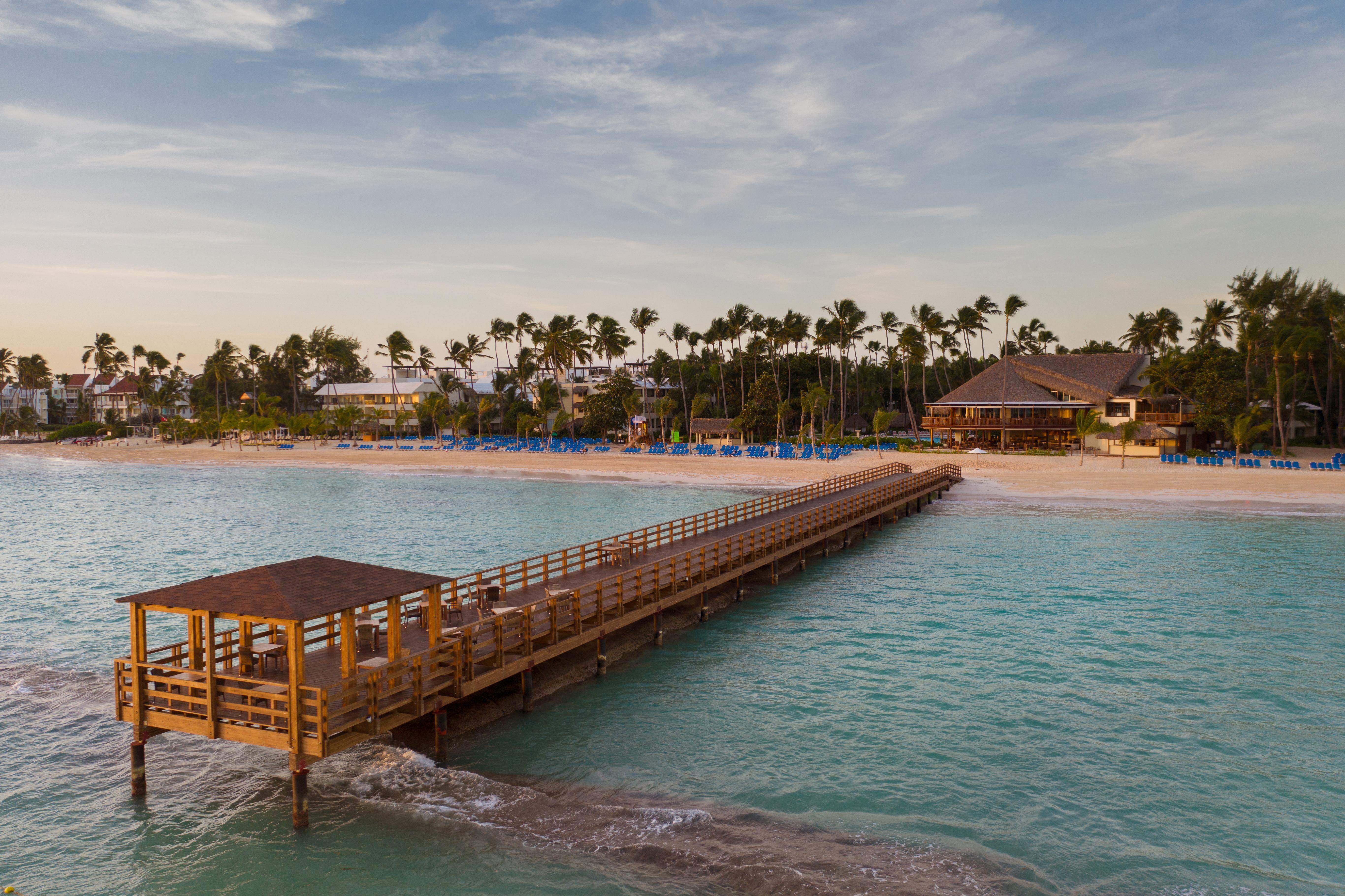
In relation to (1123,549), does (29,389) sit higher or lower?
higher

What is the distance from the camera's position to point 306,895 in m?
10.6

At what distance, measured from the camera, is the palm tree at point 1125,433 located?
65.1 metres

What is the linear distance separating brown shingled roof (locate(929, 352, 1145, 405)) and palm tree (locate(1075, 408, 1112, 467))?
4.17 metres

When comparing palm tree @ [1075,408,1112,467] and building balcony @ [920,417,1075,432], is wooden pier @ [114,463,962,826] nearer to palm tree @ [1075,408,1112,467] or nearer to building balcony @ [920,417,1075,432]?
palm tree @ [1075,408,1112,467]

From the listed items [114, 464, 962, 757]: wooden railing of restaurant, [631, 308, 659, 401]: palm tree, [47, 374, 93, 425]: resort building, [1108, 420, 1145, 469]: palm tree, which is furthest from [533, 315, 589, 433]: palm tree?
[47, 374, 93, 425]: resort building

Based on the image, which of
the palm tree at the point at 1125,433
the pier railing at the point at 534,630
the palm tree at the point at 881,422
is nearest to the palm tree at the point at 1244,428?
the palm tree at the point at 1125,433

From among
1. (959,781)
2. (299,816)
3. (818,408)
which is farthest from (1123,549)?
(818,408)

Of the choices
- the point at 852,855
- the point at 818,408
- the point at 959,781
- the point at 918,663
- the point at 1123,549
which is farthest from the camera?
the point at 818,408

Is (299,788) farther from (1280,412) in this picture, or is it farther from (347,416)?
(347,416)

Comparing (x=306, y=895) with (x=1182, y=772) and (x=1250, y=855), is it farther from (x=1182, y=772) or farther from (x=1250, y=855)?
(x=1182, y=772)

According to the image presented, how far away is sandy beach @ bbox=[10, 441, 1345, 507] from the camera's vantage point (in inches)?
2008

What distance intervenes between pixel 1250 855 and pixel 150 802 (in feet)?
56.0

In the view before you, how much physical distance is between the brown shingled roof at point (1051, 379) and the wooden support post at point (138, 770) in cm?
7642

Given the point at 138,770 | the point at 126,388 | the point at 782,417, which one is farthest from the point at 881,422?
the point at 126,388
